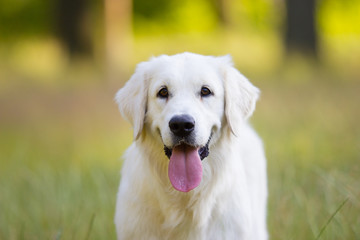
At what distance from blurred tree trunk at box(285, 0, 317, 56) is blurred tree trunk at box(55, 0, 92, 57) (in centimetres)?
533

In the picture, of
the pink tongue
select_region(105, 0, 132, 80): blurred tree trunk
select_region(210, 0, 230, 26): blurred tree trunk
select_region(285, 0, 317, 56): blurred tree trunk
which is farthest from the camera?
select_region(210, 0, 230, 26): blurred tree trunk

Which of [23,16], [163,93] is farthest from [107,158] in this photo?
[23,16]

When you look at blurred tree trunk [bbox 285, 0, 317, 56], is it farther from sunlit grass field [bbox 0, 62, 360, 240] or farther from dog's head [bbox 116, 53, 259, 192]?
dog's head [bbox 116, 53, 259, 192]

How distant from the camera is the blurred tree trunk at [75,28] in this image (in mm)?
13867

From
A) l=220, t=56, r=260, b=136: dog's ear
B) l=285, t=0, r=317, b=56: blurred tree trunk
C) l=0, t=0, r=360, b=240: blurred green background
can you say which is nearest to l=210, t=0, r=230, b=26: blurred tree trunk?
l=0, t=0, r=360, b=240: blurred green background

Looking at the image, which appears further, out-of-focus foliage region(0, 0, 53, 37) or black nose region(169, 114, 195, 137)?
out-of-focus foliage region(0, 0, 53, 37)

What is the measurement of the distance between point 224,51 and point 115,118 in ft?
21.9

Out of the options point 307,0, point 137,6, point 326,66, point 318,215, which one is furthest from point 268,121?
point 137,6

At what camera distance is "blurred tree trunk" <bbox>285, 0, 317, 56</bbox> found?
44.2ft

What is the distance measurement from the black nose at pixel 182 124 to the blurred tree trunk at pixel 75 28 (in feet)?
35.7

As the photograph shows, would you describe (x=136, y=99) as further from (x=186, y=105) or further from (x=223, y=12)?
(x=223, y=12)

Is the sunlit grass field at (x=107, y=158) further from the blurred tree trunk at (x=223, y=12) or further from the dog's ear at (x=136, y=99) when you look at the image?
the blurred tree trunk at (x=223, y=12)

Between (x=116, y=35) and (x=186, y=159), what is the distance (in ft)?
40.1

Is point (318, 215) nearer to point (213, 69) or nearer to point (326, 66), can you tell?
point (213, 69)
